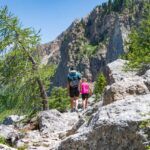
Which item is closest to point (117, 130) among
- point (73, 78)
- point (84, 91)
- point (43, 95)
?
point (73, 78)

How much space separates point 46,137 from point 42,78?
10910 millimetres

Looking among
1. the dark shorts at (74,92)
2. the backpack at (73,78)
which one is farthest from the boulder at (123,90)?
the dark shorts at (74,92)

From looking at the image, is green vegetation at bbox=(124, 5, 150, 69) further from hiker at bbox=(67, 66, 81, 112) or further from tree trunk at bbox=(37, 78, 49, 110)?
hiker at bbox=(67, 66, 81, 112)

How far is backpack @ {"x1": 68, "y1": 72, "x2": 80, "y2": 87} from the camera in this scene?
20970 millimetres

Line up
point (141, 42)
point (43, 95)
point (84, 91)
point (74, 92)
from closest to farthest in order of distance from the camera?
point (74, 92) → point (84, 91) → point (43, 95) → point (141, 42)

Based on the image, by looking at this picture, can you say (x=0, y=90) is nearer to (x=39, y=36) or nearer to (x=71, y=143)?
(x=39, y=36)

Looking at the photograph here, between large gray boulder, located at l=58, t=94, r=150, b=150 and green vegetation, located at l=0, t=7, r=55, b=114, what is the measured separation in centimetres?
1755

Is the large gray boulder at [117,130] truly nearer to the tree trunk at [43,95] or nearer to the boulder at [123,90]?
the boulder at [123,90]

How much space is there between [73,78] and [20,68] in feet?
22.2

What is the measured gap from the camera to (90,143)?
8508mm

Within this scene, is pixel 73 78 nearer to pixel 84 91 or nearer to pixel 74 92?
pixel 74 92

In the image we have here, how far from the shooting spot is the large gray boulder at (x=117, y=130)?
7.81m

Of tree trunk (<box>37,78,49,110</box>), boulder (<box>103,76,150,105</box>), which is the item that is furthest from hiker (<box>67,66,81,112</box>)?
boulder (<box>103,76,150,105</box>)

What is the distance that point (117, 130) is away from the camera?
26.4 ft
